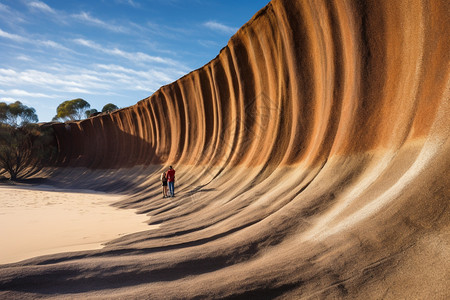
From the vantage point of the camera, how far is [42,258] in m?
3.37

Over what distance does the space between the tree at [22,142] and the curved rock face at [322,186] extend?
22832 millimetres

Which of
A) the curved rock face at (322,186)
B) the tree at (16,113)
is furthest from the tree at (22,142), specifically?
the curved rock face at (322,186)

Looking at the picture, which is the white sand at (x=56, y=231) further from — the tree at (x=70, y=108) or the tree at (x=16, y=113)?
the tree at (x=70, y=108)

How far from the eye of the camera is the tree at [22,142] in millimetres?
24531

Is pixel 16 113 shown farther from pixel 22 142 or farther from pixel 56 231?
pixel 56 231

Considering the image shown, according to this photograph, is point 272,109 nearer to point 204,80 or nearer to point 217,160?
point 217,160

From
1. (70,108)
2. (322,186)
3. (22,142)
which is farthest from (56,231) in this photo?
(70,108)

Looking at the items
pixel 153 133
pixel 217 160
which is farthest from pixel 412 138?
pixel 153 133

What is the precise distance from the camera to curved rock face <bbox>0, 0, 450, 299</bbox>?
234cm

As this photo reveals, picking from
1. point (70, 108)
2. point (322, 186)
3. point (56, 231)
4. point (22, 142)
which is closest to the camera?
point (322, 186)

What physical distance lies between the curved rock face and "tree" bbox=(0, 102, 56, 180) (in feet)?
74.9

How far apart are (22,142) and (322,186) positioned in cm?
2889

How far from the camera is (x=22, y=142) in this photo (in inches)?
1016

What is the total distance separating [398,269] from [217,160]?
8147 millimetres
